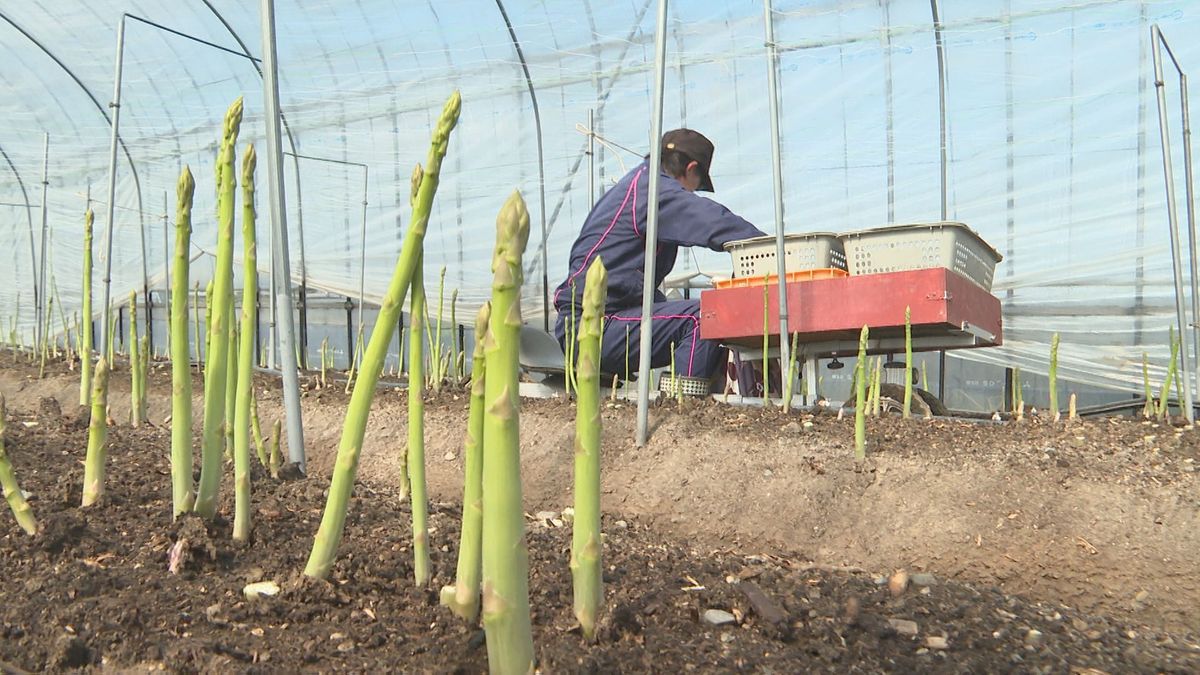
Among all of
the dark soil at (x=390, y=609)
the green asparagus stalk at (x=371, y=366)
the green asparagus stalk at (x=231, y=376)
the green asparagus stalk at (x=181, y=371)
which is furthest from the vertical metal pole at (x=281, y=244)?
the green asparagus stalk at (x=371, y=366)

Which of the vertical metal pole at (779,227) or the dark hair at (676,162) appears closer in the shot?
the vertical metal pole at (779,227)

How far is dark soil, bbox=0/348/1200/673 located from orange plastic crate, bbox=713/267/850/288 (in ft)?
5.73

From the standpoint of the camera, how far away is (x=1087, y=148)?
18.6ft

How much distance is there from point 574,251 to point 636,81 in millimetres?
2919

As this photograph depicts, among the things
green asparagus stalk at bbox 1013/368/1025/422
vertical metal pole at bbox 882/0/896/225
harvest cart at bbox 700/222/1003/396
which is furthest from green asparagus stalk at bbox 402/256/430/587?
vertical metal pole at bbox 882/0/896/225

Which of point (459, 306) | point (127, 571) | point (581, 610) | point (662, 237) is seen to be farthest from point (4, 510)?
point (459, 306)

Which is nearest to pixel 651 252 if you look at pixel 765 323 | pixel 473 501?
pixel 765 323

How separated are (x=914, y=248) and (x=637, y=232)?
125cm

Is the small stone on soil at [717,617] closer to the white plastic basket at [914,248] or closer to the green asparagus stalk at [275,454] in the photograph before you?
the green asparagus stalk at [275,454]

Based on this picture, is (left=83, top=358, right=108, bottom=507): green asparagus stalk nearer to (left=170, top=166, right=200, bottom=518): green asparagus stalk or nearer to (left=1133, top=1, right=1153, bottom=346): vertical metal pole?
(left=170, top=166, right=200, bottom=518): green asparagus stalk

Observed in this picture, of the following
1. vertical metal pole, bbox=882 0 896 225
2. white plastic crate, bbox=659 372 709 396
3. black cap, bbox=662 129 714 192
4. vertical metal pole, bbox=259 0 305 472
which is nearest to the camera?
vertical metal pole, bbox=259 0 305 472

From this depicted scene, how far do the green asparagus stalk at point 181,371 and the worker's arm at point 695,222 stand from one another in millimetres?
2643

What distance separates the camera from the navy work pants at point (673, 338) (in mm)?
4125

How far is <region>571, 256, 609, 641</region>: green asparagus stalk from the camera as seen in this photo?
1126mm
